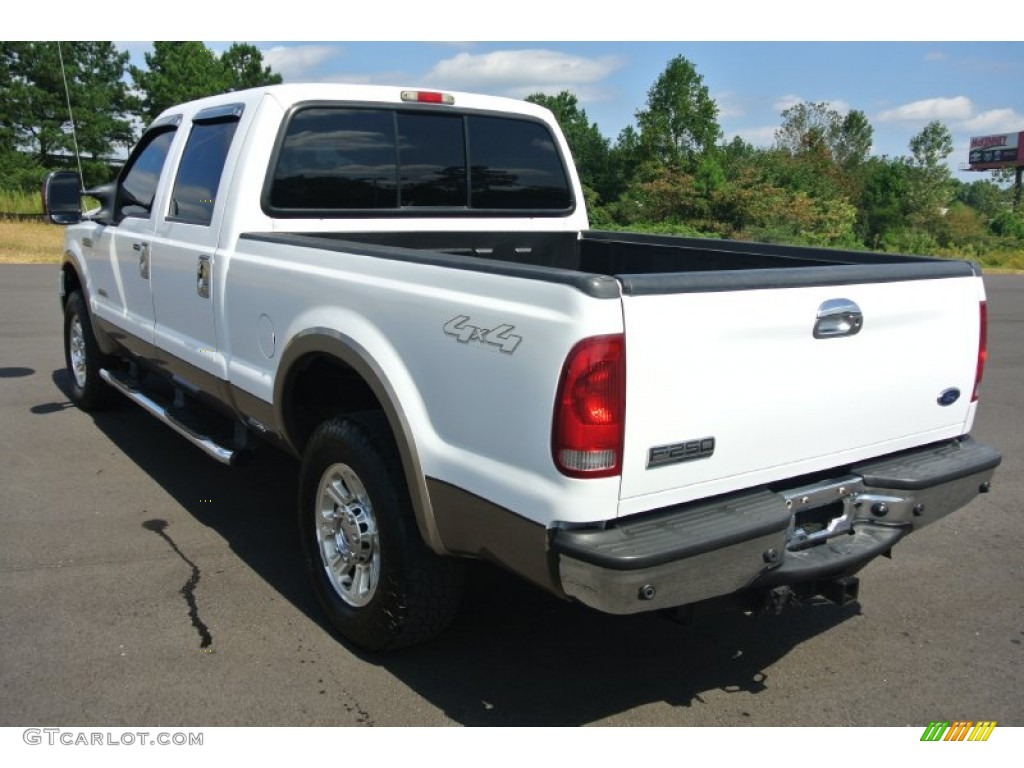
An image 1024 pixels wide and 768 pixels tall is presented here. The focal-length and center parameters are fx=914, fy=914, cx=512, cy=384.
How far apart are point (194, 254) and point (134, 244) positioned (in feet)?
3.49

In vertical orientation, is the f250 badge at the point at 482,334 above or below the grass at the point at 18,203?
above

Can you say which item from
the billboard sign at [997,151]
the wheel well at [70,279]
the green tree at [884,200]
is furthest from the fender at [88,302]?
the billboard sign at [997,151]

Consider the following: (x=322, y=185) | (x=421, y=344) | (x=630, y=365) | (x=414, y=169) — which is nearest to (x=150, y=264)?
(x=322, y=185)

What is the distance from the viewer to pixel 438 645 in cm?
364

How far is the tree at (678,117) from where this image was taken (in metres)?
43.7

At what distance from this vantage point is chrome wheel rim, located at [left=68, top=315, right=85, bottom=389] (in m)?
6.99

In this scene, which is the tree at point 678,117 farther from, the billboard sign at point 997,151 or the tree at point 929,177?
the billboard sign at point 997,151

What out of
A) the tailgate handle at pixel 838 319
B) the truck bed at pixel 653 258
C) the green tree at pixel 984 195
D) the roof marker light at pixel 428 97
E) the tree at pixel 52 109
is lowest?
the green tree at pixel 984 195

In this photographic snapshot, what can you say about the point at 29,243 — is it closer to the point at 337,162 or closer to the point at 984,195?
the point at 337,162

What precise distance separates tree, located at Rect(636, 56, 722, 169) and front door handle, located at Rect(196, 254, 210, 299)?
39.4 meters

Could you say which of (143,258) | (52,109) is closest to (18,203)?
(52,109)

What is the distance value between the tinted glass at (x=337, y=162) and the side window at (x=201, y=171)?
35 cm

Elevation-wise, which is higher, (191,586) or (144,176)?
(144,176)

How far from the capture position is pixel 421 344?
300cm
